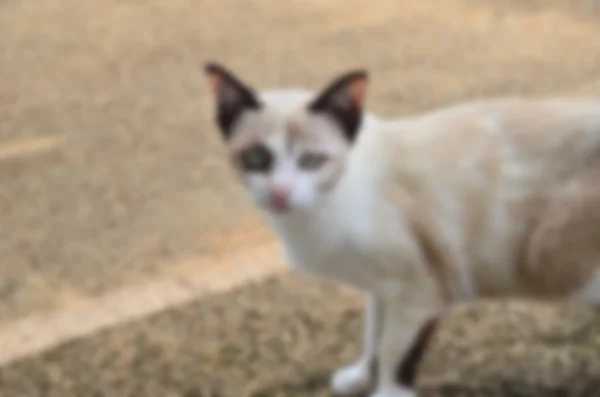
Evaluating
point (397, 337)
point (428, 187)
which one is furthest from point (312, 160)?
point (397, 337)

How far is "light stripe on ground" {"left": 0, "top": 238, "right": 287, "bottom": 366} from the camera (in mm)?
1263

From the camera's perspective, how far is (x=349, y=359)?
1.19m

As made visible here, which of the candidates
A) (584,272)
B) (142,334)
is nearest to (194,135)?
(142,334)

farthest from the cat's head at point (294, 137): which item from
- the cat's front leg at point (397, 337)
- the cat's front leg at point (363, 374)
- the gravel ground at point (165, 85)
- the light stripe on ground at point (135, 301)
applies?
the gravel ground at point (165, 85)

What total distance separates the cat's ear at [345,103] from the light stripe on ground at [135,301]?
0.56 m

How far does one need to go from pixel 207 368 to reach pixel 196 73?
1.24m

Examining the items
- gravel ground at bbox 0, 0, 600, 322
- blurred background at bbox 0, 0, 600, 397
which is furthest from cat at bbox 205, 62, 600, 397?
gravel ground at bbox 0, 0, 600, 322

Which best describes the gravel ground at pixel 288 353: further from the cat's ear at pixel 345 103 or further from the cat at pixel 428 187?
the cat's ear at pixel 345 103

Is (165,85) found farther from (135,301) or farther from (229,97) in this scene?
(229,97)

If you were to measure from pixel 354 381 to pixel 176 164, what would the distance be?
81 centimetres

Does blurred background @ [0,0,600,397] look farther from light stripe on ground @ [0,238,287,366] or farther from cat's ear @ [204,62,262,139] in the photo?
cat's ear @ [204,62,262,139]

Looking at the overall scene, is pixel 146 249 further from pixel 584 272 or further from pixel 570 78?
pixel 570 78

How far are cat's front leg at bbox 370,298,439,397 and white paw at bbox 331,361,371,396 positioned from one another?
52mm

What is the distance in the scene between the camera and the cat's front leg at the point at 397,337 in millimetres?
958
